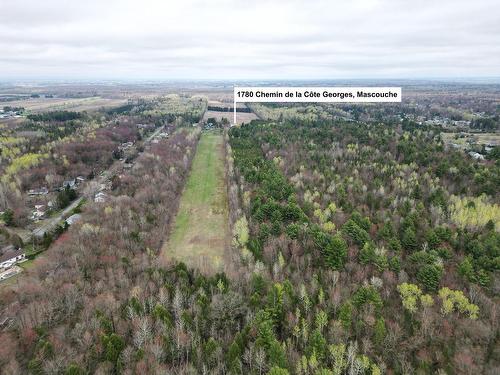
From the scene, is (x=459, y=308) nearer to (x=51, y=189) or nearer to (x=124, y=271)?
(x=124, y=271)

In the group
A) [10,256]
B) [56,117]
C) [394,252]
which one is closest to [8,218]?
[10,256]

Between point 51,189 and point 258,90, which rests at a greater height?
point 258,90

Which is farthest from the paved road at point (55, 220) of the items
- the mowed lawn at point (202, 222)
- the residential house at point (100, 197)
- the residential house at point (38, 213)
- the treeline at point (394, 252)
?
the treeline at point (394, 252)

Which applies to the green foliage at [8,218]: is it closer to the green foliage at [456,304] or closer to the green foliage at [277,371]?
the green foliage at [277,371]

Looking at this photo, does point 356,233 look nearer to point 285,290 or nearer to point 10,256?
point 285,290

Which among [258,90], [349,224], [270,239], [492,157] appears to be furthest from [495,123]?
[270,239]

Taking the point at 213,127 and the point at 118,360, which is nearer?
the point at 118,360
